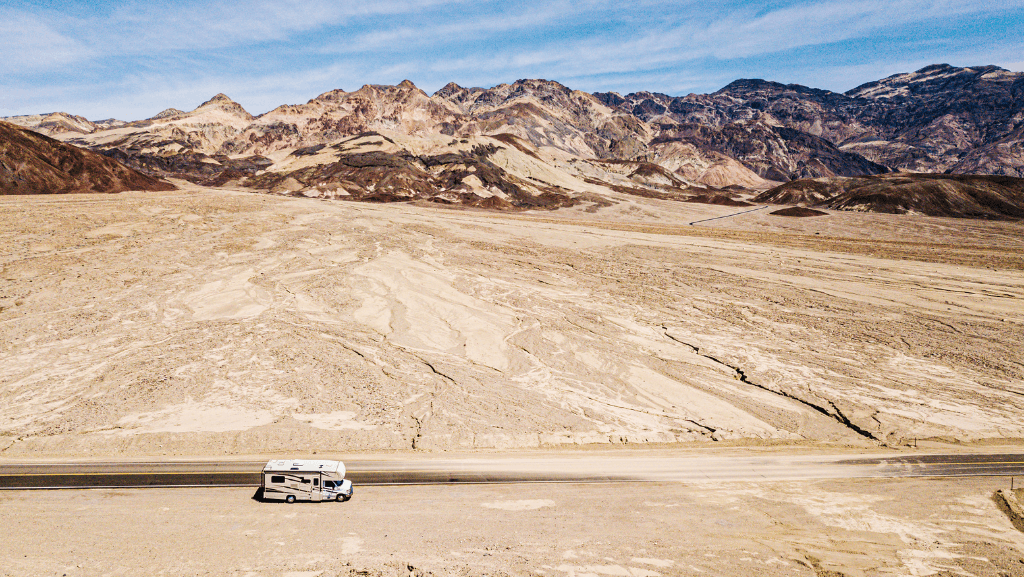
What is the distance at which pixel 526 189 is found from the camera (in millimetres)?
93375

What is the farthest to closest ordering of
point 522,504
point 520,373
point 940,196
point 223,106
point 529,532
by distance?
1. point 223,106
2. point 940,196
3. point 520,373
4. point 522,504
5. point 529,532

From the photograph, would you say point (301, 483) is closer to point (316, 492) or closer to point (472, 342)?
point (316, 492)

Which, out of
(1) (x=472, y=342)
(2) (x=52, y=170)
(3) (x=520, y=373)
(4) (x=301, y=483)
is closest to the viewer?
(4) (x=301, y=483)

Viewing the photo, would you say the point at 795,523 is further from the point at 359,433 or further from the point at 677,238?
the point at 677,238

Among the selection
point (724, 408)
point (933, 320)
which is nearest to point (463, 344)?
point (724, 408)

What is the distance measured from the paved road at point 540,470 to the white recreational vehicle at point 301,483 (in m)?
1.18

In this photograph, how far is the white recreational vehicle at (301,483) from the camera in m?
11.8

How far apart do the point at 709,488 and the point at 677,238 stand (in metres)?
37.8

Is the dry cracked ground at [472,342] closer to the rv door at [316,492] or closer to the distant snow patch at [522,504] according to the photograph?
the rv door at [316,492]

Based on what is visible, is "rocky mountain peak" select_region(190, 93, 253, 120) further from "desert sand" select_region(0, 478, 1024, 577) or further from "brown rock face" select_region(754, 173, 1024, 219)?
"desert sand" select_region(0, 478, 1024, 577)

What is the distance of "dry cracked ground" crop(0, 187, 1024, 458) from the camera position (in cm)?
1616

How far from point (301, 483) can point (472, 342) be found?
11325 millimetres

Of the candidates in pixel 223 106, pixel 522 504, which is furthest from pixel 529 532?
pixel 223 106

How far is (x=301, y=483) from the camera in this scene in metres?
11.8
